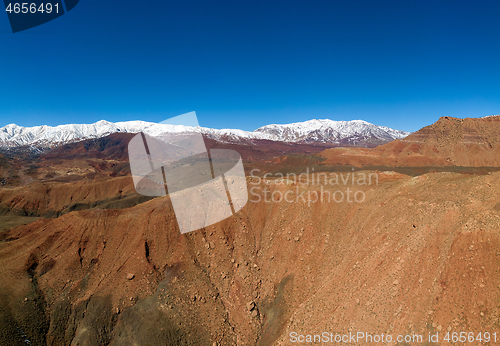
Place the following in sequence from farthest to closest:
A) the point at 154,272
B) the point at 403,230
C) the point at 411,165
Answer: the point at 411,165 → the point at 154,272 → the point at 403,230

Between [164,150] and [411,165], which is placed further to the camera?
[164,150]

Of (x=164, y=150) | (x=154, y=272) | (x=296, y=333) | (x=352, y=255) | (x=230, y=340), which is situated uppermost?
(x=164, y=150)

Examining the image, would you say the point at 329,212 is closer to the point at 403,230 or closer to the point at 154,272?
the point at 403,230

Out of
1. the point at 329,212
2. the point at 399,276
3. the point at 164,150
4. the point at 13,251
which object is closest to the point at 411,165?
the point at 329,212

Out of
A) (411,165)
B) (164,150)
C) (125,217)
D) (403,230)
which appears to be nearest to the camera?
(403,230)

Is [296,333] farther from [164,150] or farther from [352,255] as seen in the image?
[164,150]

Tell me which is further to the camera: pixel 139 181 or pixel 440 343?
pixel 139 181

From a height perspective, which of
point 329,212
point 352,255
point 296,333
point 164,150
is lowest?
point 296,333

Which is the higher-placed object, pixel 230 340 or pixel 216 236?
pixel 216 236

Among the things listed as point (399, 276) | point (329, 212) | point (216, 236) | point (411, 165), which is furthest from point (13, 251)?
point (411, 165)
